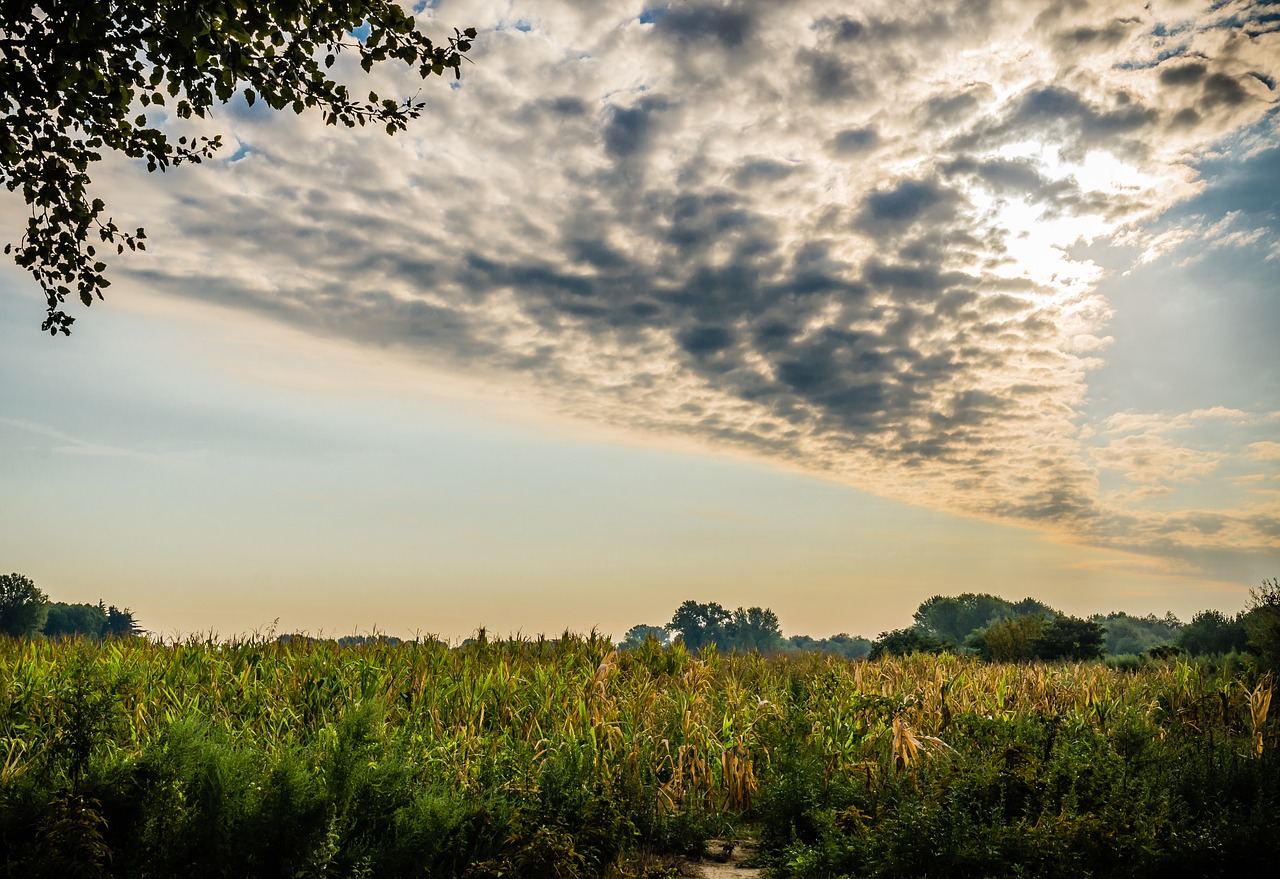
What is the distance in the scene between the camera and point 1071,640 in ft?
88.0

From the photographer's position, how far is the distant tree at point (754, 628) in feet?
290

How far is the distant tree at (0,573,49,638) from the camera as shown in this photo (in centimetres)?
5040

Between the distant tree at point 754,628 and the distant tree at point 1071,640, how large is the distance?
203 ft

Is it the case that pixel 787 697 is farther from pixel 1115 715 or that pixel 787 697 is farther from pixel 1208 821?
pixel 1208 821

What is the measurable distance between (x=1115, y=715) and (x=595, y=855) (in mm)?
9007

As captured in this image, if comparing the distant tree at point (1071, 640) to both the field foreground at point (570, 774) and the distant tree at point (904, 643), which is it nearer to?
the distant tree at point (904, 643)

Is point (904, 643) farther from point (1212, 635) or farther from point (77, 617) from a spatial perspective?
point (77, 617)

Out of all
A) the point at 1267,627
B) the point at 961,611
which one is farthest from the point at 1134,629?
the point at 1267,627

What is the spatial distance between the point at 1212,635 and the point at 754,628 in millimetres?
64611

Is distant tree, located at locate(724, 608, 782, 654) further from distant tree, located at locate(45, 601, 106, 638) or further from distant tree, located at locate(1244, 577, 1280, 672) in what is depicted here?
distant tree, located at locate(1244, 577, 1280, 672)

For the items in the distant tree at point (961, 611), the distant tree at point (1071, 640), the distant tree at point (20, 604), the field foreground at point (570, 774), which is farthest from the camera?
the distant tree at point (961, 611)

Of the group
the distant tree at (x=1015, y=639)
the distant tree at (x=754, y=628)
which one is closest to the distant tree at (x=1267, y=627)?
the distant tree at (x=1015, y=639)

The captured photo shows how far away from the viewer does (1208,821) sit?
6.78 meters

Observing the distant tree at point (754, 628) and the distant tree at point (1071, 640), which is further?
the distant tree at point (754, 628)
